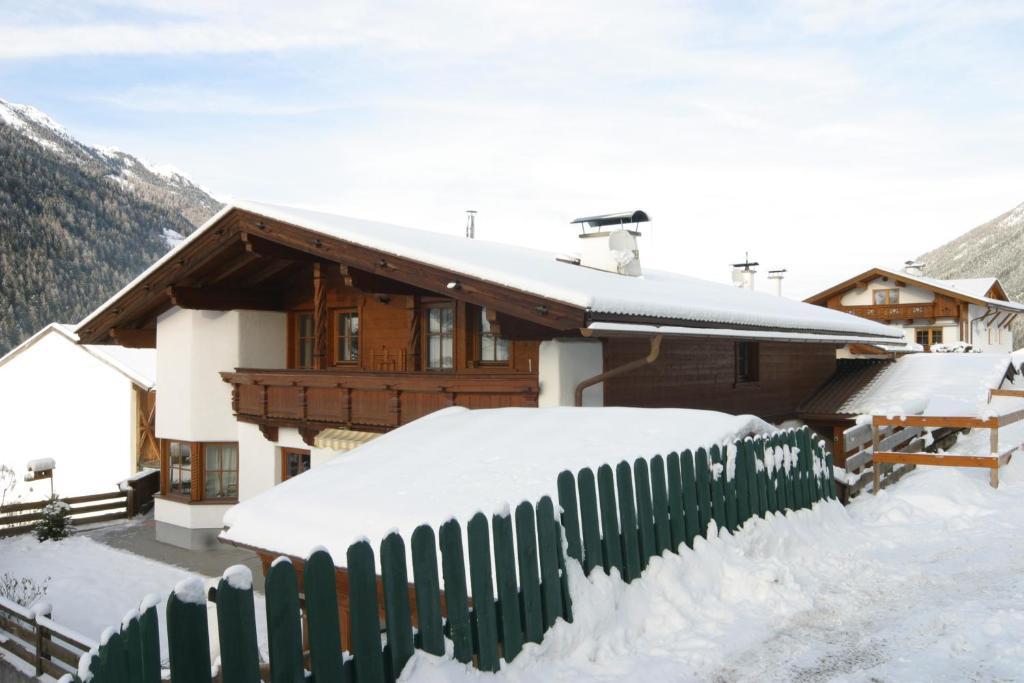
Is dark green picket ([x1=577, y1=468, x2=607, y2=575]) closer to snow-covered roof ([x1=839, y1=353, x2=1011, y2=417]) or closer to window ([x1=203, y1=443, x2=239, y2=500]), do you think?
snow-covered roof ([x1=839, y1=353, x2=1011, y2=417])

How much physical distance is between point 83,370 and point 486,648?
982 inches

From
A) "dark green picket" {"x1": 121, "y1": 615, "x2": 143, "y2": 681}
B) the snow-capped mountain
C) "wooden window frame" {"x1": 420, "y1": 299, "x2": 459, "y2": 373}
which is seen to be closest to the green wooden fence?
"dark green picket" {"x1": 121, "y1": 615, "x2": 143, "y2": 681}

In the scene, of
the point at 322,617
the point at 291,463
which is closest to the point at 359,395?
the point at 291,463

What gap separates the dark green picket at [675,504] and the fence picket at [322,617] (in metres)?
3.35

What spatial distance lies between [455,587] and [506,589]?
0.45m

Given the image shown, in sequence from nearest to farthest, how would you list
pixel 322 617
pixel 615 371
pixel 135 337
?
1. pixel 322 617
2. pixel 615 371
3. pixel 135 337

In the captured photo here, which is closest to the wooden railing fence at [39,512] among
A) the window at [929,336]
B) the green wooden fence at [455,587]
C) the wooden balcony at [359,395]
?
the wooden balcony at [359,395]

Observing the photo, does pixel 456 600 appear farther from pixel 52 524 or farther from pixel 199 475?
pixel 52 524

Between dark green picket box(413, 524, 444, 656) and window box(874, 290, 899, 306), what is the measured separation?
45436 millimetres

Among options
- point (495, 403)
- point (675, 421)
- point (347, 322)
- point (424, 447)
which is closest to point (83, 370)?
point (347, 322)

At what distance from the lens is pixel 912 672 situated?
187 inches

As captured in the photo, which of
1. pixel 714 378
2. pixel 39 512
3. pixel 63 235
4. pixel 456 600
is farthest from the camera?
pixel 63 235

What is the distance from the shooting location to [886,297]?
147 feet

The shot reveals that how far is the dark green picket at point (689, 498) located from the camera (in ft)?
21.7
